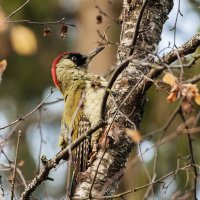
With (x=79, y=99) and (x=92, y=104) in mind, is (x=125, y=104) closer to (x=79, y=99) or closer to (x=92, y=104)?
(x=92, y=104)

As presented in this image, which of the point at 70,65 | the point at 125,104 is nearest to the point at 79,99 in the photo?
the point at 70,65

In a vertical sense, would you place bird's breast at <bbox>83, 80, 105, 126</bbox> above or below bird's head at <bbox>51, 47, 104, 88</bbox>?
below

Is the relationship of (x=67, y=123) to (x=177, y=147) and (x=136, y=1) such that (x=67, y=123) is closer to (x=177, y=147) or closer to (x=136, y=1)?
(x=136, y=1)

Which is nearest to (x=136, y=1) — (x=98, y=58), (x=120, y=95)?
(x=120, y=95)

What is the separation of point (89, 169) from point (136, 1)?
1.29m

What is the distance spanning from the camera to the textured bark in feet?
14.7

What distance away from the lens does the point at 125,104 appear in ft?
15.0

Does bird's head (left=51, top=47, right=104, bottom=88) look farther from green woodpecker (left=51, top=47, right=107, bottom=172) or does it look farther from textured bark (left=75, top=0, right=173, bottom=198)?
textured bark (left=75, top=0, right=173, bottom=198)

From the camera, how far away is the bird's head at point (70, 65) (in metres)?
6.32

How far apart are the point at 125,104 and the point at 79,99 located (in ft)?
3.69

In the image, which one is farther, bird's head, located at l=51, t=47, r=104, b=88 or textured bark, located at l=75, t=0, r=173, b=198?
bird's head, located at l=51, t=47, r=104, b=88

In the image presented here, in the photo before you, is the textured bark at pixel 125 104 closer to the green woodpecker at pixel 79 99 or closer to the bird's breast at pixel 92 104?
the green woodpecker at pixel 79 99

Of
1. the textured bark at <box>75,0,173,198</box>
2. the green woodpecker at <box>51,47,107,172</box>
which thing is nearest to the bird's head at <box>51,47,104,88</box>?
the green woodpecker at <box>51,47,107,172</box>

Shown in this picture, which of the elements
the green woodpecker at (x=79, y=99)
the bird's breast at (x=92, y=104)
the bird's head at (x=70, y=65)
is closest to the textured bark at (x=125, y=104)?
the green woodpecker at (x=79, y=99)
